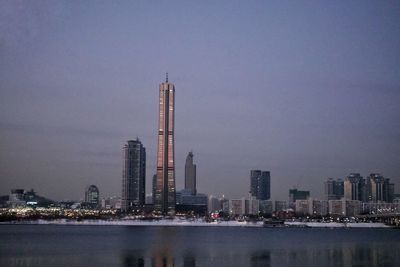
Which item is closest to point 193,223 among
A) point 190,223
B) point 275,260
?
point 190,223

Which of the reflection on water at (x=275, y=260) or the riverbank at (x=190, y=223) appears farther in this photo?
the riverbank at (x=190, y=223)

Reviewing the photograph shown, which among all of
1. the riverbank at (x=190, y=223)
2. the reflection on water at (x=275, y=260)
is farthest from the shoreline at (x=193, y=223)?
the reflection on water at (x=275, y=260)

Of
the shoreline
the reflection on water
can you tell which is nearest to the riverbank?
the shoreline

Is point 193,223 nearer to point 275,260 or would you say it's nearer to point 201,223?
point 201,223

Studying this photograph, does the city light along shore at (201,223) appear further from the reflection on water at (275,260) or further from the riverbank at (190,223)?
the reflection on water at (275,260)

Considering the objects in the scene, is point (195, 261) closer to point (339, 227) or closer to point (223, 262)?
point (223, 262)

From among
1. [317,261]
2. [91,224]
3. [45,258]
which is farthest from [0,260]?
[91,224]

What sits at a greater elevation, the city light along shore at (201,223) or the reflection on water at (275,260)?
the reflection on water at (275,260)

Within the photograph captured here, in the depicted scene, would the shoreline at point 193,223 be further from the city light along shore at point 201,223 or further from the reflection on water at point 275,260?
the reflection on water at point 275,260

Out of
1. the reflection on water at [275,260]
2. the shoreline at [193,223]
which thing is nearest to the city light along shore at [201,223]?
the shoreline at [193,223]

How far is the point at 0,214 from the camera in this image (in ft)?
636

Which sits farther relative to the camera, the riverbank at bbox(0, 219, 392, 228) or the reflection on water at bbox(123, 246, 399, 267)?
the riverbank at bbox(0, 219, 392, 228)

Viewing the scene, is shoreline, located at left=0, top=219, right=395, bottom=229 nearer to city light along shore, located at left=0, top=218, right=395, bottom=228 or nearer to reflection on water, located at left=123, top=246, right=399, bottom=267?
city light along shore, located at left=0, top=218, right=395, bottom=228

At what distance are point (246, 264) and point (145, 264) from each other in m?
6.57
